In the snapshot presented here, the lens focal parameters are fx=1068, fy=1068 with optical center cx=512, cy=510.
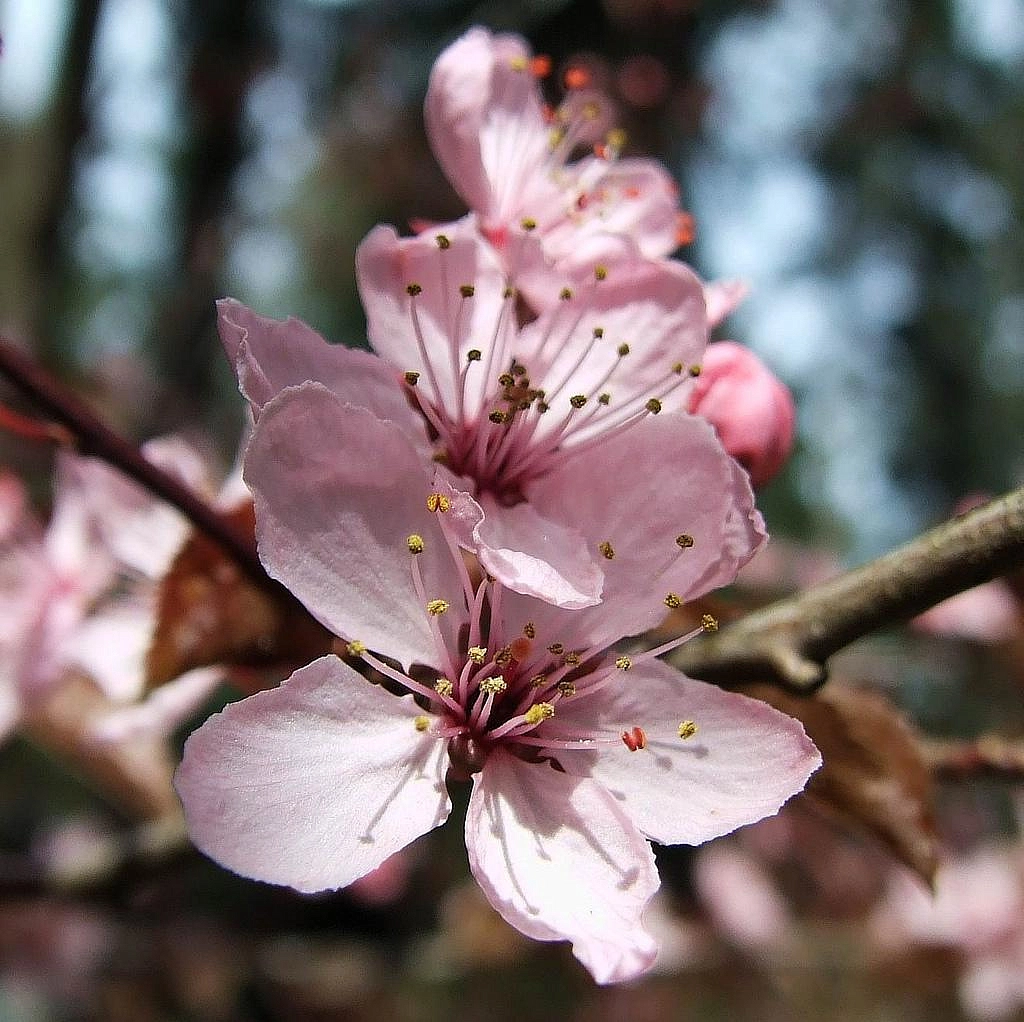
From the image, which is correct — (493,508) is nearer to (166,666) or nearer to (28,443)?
(166,666)

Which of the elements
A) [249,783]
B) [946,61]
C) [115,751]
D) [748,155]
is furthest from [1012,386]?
[249,783]

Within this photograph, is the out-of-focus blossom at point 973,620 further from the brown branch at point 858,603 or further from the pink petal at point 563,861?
the pink petal at point 563,861

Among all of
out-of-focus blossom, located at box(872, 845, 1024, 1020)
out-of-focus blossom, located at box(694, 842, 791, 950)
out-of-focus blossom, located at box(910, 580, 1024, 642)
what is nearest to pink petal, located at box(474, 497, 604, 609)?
out-of-focus blossom, located at box(910, 580, 1024, 642)

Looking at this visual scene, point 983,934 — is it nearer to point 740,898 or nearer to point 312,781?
point 740,898

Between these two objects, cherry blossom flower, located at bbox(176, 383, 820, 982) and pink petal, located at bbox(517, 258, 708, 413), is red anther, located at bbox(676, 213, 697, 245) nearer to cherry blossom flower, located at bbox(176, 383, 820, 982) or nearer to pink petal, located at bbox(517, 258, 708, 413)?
pink petal, located at bbox(517, 258, 708, 413)

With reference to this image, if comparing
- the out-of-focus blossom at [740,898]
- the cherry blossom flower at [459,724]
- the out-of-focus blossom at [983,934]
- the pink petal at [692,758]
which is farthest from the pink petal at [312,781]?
the out-of-focus blossom at [740,898]

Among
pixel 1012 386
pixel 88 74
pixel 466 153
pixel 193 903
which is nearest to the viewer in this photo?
pixel 466 153
